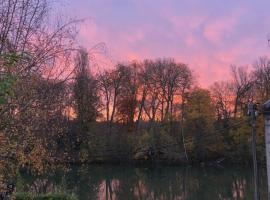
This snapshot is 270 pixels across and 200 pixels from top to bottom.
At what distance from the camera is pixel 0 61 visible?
415 cm

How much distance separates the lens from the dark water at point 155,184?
28.1m

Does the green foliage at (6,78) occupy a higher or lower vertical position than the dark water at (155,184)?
higher

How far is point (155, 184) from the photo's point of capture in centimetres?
3650

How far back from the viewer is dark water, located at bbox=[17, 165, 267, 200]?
92.2 feet

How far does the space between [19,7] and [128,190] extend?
87.2 ft

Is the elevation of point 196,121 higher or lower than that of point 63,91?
higher

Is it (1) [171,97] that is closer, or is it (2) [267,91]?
(2) [267,91]

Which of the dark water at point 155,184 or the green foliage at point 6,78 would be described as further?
the dark water at point 155,184

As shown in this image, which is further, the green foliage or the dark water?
the dark water

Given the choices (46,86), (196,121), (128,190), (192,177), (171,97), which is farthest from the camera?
(171,97)

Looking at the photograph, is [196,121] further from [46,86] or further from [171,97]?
[46,86]

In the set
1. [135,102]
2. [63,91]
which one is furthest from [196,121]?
[63,91]

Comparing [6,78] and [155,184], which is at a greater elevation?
[6,78]

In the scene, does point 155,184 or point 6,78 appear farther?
point 155,184
